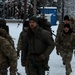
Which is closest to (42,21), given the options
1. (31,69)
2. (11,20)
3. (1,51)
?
(31,69)

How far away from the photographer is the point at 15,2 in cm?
4281

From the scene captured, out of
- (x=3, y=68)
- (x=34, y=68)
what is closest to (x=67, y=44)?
(x=34, y=68)

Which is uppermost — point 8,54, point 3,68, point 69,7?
point 8,54

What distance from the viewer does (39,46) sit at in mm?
6879

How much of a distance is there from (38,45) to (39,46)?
1.1 inches

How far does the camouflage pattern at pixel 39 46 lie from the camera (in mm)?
6836

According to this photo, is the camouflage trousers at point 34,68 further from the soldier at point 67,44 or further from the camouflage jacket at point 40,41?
the soldier at point 67,44

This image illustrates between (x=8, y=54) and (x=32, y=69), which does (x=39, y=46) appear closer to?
(x=32, y=69)

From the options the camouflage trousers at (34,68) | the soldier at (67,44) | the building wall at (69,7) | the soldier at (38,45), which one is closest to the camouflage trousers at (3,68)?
the soldier at (38,45)

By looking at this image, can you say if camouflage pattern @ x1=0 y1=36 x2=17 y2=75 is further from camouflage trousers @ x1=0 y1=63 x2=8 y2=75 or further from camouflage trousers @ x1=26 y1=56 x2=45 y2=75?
camouflage trousers @ x1=26 y1=56 x2=45 y2=75

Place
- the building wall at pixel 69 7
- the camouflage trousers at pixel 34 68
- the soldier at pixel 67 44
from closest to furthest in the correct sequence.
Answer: the camouflage trousers at pixel 34 68 < the soldier at pixel 67 44 < the building wall at pixel 69 7

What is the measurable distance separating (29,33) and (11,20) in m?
33.6

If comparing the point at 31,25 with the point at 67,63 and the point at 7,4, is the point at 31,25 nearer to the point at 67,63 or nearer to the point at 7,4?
the point at 67,63

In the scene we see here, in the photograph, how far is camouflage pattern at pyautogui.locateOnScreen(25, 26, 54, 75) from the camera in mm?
6836
